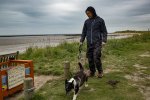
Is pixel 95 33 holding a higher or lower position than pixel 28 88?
higher

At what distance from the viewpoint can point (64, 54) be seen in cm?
1556

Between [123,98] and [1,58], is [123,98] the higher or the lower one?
the lower one

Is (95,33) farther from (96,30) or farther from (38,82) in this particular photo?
(38,82)

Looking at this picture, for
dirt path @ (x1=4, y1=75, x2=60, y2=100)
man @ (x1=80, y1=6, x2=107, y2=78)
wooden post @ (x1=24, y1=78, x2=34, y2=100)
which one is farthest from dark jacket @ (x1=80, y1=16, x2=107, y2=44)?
wooden post @ (x1=24, y1=78, x2=34, y2=100)

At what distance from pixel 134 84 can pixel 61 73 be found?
9.78 ft

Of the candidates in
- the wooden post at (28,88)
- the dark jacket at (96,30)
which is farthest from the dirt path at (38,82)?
the dark jacket at (96,30)

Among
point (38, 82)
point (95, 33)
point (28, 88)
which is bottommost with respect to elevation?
point (38, 82)

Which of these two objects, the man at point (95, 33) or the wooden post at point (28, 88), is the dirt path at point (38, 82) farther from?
→ the man at point (95, 33)

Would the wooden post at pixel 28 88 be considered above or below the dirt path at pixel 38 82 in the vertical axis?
above

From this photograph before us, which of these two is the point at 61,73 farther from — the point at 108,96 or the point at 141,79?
the point at 108,96

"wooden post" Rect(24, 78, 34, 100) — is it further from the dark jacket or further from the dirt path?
the dark jacket

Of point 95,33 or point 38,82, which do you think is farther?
point 38,82

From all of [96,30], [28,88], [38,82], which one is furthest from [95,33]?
[28,88]

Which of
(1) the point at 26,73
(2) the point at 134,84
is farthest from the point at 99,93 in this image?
(1) the point at 26,73
